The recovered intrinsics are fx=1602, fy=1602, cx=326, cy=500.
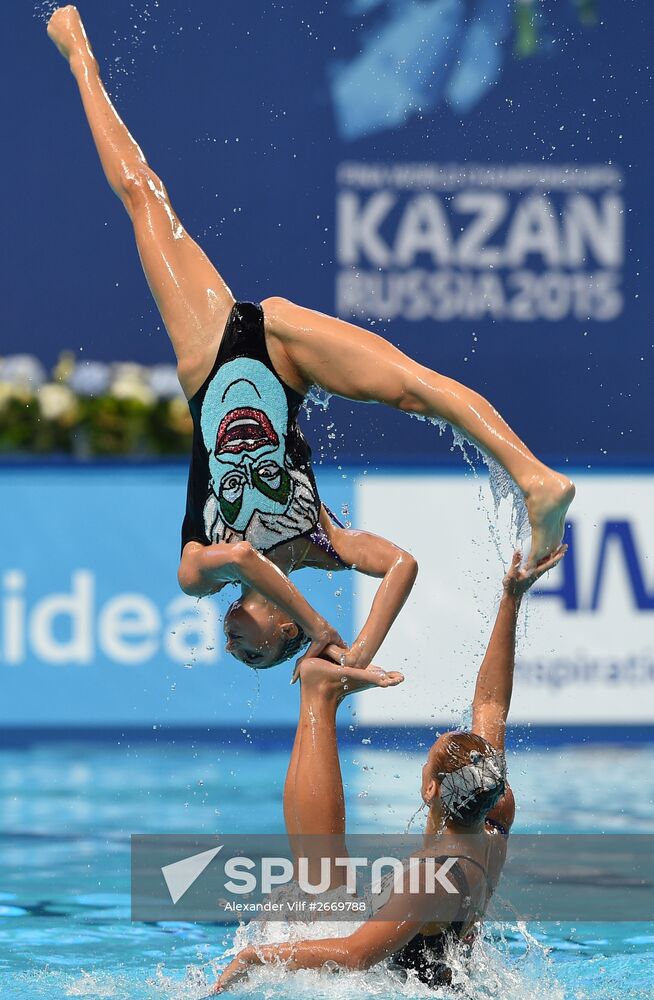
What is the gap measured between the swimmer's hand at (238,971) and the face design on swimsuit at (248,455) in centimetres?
131

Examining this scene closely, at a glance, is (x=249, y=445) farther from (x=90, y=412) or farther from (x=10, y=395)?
(x=10, y=395)

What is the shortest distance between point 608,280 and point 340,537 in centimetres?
583

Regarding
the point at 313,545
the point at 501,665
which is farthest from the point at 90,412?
the point at 501,665

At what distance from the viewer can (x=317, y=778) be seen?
467 centimetres

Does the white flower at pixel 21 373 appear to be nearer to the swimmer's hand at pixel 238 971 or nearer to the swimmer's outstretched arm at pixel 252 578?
the swimmer's outstretched arm at pixel 252 578

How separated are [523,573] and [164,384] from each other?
5.58 meters

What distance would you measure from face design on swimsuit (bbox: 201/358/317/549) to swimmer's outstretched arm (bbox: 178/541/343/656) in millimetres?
174

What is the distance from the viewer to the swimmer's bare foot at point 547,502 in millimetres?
4324

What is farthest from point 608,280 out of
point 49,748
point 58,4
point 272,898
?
point 272,898

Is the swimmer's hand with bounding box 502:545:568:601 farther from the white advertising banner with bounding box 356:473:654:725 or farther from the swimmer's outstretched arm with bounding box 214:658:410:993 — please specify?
the white advertising banner with bounding box 356:473:654:725

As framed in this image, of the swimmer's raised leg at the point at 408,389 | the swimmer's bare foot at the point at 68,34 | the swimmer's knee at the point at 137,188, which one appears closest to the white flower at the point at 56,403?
the swimmer's bare foot at the point at 68,34

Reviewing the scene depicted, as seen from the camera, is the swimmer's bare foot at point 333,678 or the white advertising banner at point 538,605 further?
the white advertising banner at point 538,605

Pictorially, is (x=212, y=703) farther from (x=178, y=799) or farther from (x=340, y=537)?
(x=340, y=537)

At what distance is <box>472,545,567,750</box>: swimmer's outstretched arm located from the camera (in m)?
4.54
